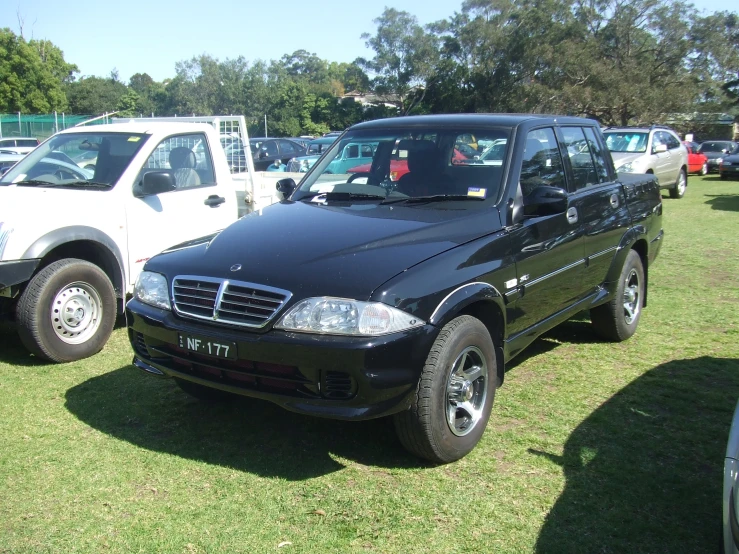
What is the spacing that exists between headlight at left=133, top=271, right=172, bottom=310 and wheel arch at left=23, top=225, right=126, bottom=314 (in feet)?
5.30

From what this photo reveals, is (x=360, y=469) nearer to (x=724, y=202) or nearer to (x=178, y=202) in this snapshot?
(x=178, y=202)

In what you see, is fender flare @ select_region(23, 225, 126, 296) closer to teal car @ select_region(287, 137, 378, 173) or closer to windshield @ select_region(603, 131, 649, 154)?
teal car @ select_region(287, 137, 378, 173)

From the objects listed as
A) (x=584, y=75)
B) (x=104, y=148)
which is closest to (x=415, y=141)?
(x=104, y=148)

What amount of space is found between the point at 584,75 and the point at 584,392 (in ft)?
163

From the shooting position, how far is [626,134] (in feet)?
57.1

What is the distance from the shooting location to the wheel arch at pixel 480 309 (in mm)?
3599

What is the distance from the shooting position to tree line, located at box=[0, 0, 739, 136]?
1924 inches

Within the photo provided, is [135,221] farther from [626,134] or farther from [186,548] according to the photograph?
[626,134]

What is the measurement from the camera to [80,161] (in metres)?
6.48

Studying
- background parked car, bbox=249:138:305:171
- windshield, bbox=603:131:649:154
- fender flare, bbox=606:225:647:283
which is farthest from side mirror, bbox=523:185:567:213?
background parked car, bbox=249:138:305:171

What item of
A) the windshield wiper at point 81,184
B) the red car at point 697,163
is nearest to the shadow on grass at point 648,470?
the windshield wiper at point 81,184

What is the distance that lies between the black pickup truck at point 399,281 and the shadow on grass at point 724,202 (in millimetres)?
12702

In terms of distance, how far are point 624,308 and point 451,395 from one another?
9.64ft

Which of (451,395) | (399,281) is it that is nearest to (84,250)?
(399,281)
